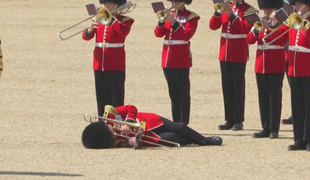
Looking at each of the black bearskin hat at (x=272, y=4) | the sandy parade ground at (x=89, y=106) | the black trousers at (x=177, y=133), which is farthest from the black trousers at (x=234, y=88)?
the black trousers at (x=177, y=133)

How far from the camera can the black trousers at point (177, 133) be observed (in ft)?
33.1

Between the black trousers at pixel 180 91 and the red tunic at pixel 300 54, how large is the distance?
1738mm

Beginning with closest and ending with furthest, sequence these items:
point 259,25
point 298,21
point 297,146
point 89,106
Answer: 1. point 298,21
2. point 297,146
3. point 259,25
4. point 89,106

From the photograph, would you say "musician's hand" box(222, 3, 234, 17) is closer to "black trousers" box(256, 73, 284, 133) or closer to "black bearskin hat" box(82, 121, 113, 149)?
"black trousers" box(256, 73, 284, 133)

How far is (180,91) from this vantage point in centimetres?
1142

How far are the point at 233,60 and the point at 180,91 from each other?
0.70 m

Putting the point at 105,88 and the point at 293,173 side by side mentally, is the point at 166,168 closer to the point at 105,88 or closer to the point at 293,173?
the point at 293,173

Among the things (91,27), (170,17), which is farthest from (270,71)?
(91,27)

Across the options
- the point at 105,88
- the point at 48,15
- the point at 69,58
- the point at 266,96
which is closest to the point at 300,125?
the point at 266,96

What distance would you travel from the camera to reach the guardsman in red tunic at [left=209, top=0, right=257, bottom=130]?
11.5m

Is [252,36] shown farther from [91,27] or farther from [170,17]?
[91,27]

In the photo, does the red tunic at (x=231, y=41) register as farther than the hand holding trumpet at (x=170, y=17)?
Yes

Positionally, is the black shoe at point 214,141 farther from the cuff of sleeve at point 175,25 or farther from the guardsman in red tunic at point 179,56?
the cuff of sleeve at point 175,25

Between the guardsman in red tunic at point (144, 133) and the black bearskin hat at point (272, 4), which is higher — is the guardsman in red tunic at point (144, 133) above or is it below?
below
